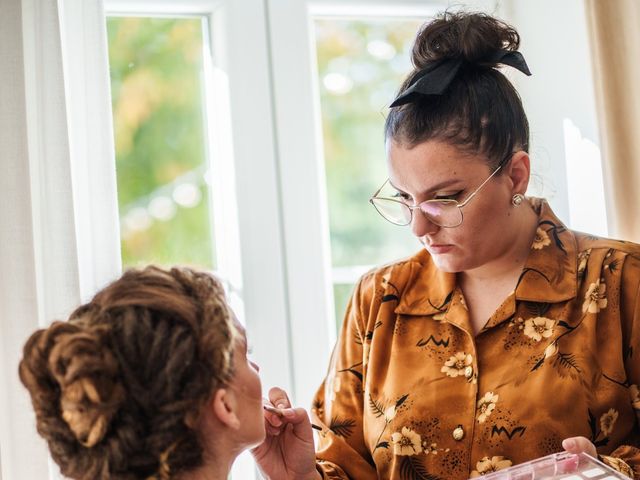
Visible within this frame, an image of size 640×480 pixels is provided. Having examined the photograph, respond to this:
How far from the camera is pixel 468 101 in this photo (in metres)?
1.66

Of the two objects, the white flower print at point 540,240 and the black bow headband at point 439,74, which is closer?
the black bow headband at point 439,74

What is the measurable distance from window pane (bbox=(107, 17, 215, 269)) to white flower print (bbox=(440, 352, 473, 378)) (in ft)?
2.75

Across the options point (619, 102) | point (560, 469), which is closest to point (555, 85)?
point (619, 102)

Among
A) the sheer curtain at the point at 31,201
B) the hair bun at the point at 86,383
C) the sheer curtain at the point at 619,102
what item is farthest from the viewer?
the sheer curtain at the point at 619,102

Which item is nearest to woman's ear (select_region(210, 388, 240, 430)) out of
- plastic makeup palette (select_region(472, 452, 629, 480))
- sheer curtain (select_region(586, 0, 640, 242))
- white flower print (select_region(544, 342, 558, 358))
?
plastic makeup palette (select_region(472, 452, 629, 480))

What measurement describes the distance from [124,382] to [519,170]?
93 cm

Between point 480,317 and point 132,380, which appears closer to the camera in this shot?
point 132,380

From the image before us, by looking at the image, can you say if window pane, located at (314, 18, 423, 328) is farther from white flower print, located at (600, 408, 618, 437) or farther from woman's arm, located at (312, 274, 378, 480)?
white flower print, located at (600, 408, 618, 437)

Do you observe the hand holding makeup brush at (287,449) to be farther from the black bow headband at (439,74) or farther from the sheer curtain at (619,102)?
the sheer curtain at (619,102)

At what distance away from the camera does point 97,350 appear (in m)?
1.11

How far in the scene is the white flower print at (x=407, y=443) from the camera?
168 centimetres

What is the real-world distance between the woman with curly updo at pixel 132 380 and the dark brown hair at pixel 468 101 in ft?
2.13

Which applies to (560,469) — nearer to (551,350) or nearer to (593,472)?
(593,472)

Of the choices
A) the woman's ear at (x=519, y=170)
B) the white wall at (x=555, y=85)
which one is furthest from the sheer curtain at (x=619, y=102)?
the woman's ear at (x=519, y=170)
